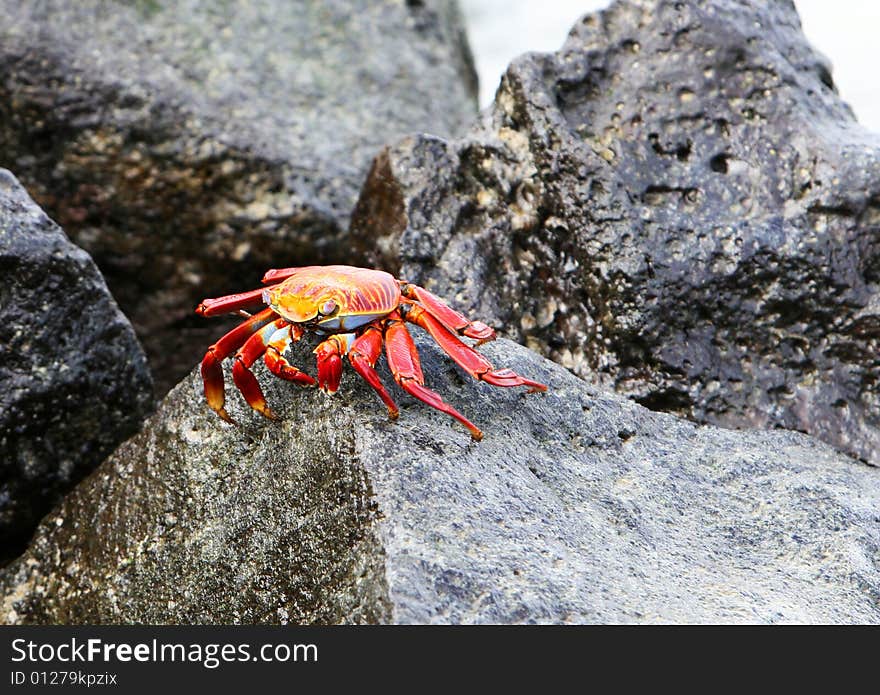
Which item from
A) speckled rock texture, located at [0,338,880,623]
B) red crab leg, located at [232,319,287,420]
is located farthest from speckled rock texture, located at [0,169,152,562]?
red crab leg, located at [232,319,287,420]

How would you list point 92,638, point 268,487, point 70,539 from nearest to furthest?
point 92,638
point 268,487
point 70,539

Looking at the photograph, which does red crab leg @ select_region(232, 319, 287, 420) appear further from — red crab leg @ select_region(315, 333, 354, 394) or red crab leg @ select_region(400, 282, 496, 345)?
red crab leg @ select_region(400, 282, 496, 345)

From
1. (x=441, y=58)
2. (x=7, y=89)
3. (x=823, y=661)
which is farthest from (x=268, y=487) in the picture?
(x=441, y=58)

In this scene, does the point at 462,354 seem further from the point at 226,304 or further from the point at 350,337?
the point at 226,304

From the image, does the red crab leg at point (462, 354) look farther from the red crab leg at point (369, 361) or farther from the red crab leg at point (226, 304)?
the red crab leg at point (226, 304)

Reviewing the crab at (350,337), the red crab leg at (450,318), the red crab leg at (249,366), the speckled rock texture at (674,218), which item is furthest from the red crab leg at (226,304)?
the speckled rock texture at (674,218)

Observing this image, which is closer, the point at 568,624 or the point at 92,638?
the point at 568,624

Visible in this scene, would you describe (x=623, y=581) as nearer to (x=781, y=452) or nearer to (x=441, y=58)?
(x=781, y=452)
